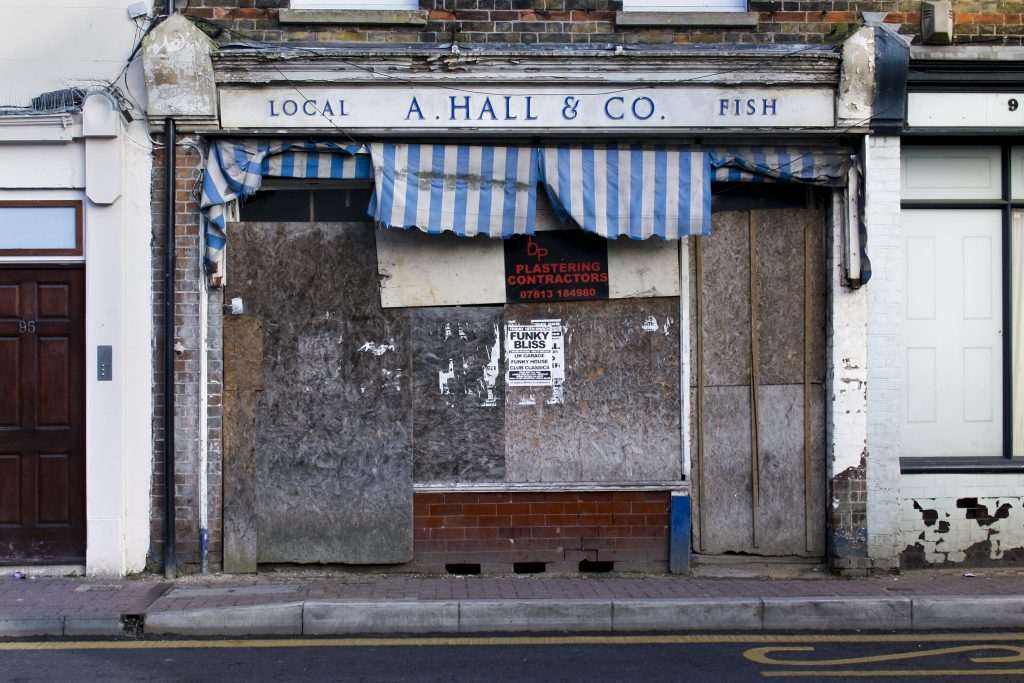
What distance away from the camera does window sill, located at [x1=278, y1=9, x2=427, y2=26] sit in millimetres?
8539

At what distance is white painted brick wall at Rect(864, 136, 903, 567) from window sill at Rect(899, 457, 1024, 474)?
0.92ft

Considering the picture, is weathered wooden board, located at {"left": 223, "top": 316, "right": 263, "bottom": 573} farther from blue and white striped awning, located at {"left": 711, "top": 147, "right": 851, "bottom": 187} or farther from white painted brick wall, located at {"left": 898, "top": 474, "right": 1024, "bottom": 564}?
white painted brick wall, located at {"left": 898, "top": 474, "right": 1024, "bottom": 564}

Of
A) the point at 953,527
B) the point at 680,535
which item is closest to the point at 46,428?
the point at 680,535

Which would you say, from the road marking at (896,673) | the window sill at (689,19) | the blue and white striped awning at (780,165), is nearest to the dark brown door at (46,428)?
the window sill at (689,19)

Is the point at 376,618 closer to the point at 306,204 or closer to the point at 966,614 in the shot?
the point at 306,204

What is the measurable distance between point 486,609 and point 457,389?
2138 mm

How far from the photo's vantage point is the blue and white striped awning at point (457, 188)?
8.37 metres


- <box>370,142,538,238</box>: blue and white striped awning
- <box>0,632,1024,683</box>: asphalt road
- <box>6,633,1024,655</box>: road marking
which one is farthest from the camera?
<box>370,142,538,238</box>: blue and white striped awning

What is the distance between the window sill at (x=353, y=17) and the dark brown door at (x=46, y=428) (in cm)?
281

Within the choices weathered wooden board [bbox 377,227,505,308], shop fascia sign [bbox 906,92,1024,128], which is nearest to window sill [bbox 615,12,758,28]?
shop fascia sign [bbox 906,92,1024,128]

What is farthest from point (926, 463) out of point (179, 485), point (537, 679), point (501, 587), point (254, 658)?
point (179, 485)

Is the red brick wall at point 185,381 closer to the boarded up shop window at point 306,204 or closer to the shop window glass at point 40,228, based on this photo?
the boarded up shop window at point 306,204

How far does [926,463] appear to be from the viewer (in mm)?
8961

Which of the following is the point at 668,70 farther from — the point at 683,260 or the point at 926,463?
the point at 926,463
